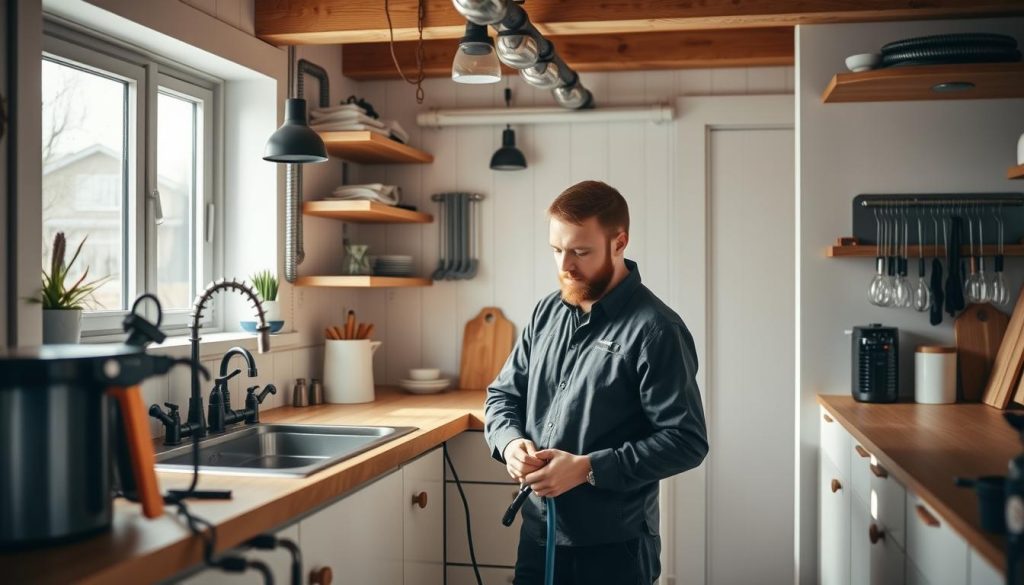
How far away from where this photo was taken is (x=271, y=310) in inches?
134

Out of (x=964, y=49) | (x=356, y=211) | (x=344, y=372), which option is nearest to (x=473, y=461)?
(x=344, y=372)

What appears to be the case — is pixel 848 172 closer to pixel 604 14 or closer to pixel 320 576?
pixel 604 14

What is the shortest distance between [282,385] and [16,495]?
1.93m

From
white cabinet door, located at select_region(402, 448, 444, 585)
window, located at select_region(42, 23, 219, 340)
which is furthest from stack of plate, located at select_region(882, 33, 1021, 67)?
window, located at select_region(42, 23, 219, 340)

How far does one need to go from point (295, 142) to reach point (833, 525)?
6.68 ft

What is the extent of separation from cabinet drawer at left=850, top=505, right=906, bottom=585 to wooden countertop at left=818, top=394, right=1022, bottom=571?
0.70 feet

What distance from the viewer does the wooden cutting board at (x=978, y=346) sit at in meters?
3.13

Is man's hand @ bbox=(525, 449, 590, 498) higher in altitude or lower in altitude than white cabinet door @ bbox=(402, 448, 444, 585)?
higher

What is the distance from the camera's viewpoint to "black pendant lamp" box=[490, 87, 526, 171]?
3.96 m

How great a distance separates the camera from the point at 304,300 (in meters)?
3.64

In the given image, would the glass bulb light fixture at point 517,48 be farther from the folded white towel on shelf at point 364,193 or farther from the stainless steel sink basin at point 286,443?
the stainless steel sink basin at point 286,443

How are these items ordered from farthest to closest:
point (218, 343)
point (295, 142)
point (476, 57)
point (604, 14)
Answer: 1. point (604, 14)
2. point (218, 343)
3. point (476, 57)
4. point (295, 142)

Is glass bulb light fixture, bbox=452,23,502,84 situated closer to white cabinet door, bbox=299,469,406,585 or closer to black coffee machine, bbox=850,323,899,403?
white cabinet door, bbox=299,469,406,585

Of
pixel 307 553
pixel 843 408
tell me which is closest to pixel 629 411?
pixel 307 553
